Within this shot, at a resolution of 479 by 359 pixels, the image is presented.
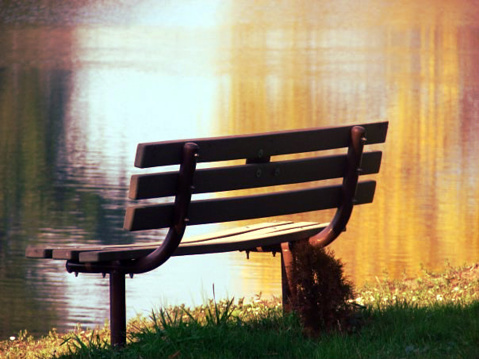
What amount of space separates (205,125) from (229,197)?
64.6 ft

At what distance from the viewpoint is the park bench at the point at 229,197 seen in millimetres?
5457

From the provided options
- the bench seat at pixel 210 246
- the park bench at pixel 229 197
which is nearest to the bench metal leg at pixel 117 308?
the park bench at pixel 229 197

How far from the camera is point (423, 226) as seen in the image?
12.2 metres

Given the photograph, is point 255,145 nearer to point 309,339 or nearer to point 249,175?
point 249,175

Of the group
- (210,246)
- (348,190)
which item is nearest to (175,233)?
(210,246)

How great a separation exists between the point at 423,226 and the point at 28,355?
636 centimetres

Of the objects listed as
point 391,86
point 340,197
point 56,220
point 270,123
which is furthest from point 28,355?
point 391,86

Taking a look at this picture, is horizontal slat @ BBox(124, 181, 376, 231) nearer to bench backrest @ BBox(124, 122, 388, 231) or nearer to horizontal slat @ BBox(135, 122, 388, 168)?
bench backrest @ BBox(124, 122, 388, 231)

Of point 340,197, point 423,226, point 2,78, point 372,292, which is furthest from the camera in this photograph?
point 2,78

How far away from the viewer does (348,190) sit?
6320 mm

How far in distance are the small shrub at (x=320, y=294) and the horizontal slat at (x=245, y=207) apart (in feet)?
1.29

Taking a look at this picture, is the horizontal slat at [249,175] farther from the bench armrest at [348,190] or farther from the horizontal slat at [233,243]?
the horizontal slat at [233,243]

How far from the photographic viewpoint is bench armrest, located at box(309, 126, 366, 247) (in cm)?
623

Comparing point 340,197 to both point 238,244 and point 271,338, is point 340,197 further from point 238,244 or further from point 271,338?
point 271,338
